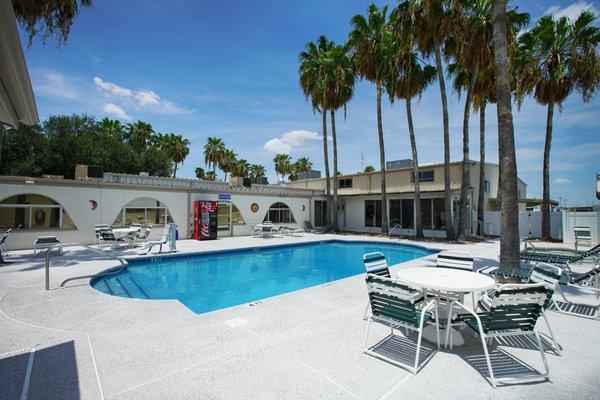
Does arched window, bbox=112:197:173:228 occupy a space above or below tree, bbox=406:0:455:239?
below

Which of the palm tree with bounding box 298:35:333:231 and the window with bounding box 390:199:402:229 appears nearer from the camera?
the window with bounding box 390:199:402:229

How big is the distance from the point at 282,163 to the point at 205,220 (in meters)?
35.8

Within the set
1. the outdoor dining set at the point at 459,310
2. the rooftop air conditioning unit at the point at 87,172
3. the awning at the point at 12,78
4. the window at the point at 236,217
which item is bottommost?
the outdoor dining set at the point at 459,310

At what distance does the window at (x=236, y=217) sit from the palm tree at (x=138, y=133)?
70.7 feet

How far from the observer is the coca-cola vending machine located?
17516mm

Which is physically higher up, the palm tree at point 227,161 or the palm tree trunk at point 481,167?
the palm tree at point 227,161

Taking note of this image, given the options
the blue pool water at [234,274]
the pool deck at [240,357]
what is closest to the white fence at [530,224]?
the blue pool water at [234,274]

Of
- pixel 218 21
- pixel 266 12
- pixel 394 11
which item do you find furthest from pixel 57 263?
pixel 394 11

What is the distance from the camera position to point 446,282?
3.96 meters

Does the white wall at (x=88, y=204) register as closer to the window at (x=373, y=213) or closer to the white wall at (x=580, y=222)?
the window at (x=373, y=213)

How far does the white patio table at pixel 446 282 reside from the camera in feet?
12.2

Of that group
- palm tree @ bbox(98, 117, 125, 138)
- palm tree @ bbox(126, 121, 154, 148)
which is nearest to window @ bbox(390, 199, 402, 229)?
palm tree @ bbox(126, 121, 154, 148)

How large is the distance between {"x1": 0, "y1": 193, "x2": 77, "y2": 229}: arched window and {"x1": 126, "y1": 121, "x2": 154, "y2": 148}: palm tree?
23.1 metres

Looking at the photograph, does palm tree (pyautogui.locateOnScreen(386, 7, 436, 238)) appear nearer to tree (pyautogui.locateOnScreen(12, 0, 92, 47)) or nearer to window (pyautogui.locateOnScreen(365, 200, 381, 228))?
window (pyautogui.locateOnScreen(365, 200, 381, 228))
